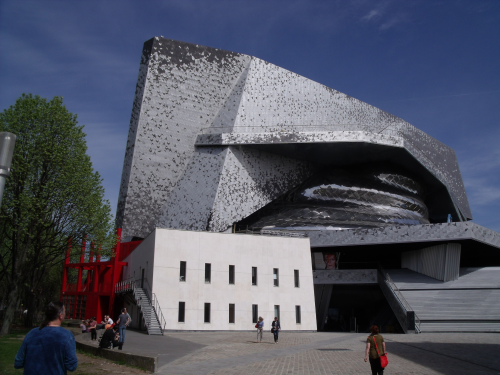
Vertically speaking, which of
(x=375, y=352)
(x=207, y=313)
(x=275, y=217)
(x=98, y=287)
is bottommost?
(x=375, y=352)

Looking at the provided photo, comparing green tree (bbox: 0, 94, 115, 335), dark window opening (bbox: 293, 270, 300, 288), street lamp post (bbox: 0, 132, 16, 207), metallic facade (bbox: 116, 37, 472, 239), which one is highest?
metallic facade (bbox: 116, 37, 472, 239)

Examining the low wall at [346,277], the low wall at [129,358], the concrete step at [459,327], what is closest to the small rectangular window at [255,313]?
the concrete step at [459,327]

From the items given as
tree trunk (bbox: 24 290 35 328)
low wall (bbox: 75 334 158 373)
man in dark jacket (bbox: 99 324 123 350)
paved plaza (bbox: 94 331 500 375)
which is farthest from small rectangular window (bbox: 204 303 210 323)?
tree trunk (bbox: 24 290 35 328)

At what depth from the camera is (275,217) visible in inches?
1507

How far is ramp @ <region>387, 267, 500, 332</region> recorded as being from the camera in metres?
27.3

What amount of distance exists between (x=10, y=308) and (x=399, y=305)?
22.3 meters

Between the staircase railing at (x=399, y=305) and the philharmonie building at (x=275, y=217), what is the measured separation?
130mm

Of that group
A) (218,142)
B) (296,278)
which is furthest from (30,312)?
(218,142)

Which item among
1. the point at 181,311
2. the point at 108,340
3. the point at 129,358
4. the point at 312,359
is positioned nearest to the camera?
the point at 129,358

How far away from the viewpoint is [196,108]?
3853 centimetres

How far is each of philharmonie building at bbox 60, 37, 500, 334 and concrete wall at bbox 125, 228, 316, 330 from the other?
0.07m

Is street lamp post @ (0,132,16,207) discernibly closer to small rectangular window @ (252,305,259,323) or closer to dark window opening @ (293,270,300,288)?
small rectangular window @ (252,305,259,323)

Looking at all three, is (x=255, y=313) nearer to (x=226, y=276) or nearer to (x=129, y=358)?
(x=226, y=276)

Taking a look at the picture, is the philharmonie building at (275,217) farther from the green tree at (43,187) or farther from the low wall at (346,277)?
the green tree at (43,187)
